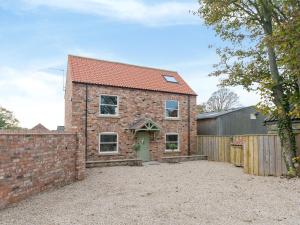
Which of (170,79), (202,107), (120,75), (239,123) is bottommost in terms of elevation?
(239,123)

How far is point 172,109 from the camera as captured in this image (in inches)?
810

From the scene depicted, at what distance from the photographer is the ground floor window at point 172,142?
20109 mm

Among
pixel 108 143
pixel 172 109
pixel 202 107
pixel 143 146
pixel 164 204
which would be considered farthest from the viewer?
pixel 202 107

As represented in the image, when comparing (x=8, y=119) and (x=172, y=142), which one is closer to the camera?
(x=172, y=142)

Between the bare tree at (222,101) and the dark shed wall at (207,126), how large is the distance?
22.9 metres

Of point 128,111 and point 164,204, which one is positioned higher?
point 128,111

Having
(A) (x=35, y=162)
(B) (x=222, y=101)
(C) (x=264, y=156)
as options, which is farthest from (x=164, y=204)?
(B) (x=222, y=101)

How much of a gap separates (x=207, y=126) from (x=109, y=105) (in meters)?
10.1

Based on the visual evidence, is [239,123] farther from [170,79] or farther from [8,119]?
[8,119]

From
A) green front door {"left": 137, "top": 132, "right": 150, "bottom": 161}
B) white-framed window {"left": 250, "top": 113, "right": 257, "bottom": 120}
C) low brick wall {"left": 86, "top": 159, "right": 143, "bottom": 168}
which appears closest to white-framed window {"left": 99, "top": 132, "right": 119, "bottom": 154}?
low brick wall {"left": 86, "top": 159, "right": 143, "bottom": 168}

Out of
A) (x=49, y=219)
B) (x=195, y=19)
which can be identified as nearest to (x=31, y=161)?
(x=49, y=219)

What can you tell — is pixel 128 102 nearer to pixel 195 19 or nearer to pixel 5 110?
pixel 195 19

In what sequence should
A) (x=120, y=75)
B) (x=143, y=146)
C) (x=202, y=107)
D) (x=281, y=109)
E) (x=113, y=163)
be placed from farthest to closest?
(x=202, y=107)
(x=120, y=75)
(x=143, y=146)
(x=113, y=163)
(x=281, y=109)

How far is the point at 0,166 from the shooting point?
6375 millimetres
